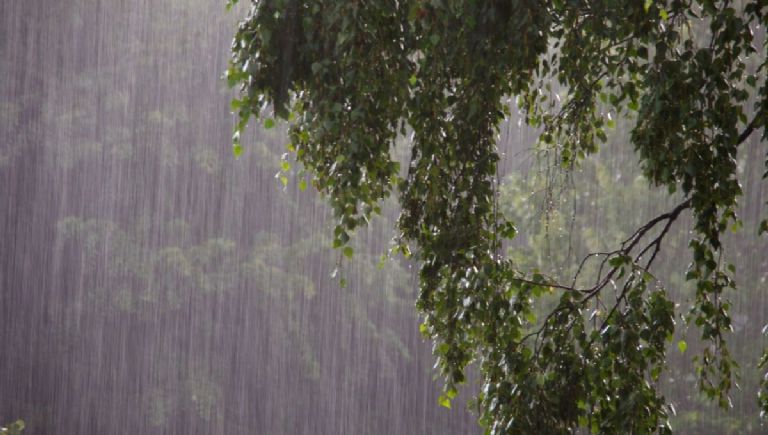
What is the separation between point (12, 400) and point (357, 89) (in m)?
12.7

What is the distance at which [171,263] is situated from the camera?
14.5m

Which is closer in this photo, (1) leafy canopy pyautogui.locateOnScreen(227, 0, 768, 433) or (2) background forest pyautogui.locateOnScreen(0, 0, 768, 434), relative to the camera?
(1) leafy canopy pyautogui.locateOnScreen(227, 0, 768, 433)

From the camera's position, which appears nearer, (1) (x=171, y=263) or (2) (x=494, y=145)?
(2) (x=494, y=145)

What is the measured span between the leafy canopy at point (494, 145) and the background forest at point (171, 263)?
1053 centimetres

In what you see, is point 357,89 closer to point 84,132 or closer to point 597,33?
point 597,33

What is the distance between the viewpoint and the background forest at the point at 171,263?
Result: 14664mm

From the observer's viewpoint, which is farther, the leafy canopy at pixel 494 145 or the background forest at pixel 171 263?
the background forest at pixel 171 263

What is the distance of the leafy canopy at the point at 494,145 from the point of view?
291cm

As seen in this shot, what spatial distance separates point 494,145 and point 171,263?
36.8 ft

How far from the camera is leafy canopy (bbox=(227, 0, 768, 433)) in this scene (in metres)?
2.91

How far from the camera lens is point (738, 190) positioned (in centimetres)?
289

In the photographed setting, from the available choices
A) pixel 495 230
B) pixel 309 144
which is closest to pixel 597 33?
pixel 495 230

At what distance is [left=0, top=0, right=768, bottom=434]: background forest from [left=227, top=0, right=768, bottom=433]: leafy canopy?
34.6 ft

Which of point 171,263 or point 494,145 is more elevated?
point 171,263
